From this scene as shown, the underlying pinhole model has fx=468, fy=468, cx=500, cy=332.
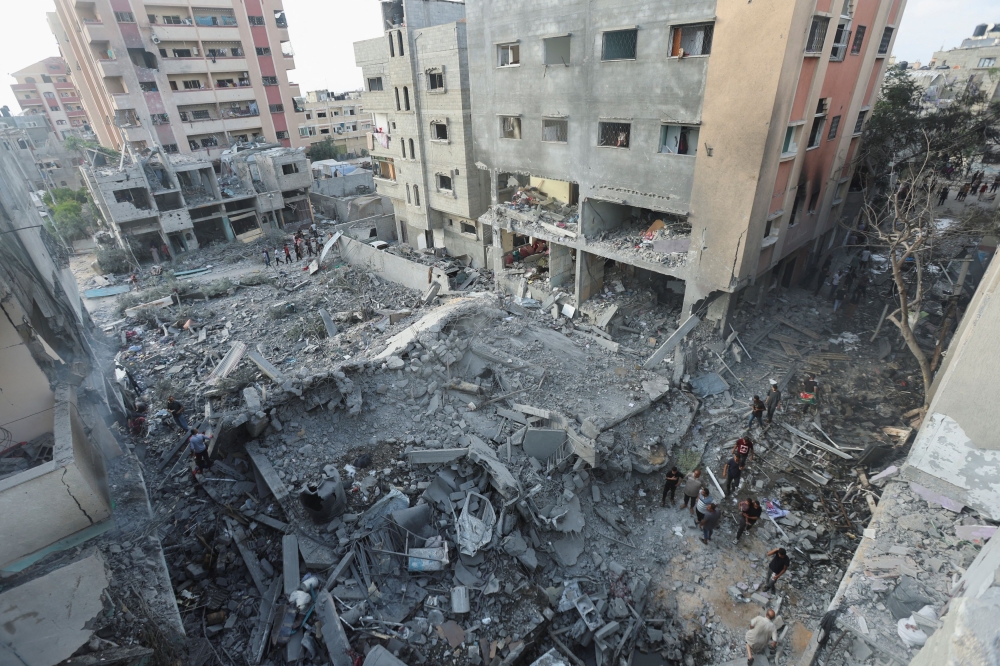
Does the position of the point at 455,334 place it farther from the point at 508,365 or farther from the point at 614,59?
the point at 614,59

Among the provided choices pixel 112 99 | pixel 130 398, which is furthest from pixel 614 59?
pixel 112 99

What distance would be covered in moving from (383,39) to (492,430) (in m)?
20.6

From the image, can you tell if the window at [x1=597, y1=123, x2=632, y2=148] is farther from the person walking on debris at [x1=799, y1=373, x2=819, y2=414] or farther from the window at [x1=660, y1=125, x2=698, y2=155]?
the person walking on debris at [x1=799, y1=373, x2=819, y2=414]

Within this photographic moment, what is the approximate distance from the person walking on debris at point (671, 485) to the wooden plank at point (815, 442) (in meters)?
3.64

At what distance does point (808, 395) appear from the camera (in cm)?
1207

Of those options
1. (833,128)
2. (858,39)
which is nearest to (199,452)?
(833,128)

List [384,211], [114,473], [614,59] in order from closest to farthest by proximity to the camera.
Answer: [114,473], [614,59], [384,211]

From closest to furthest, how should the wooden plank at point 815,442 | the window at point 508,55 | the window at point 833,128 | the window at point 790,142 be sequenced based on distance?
the wooden plank at point 815,442 → the window at point 790,142 → the window at point 833,128 → the window at point 508,55

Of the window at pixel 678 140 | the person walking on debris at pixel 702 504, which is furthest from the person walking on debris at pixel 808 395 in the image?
the window at pixel 678 140

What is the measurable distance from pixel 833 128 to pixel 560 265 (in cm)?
979

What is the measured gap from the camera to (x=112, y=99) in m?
30.8

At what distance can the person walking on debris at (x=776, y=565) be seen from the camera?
25.4 feet

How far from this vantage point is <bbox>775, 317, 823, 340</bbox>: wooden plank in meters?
15.0

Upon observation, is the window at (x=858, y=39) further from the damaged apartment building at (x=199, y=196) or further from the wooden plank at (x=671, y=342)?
the damaged apartment building at (x=199, y=196)
